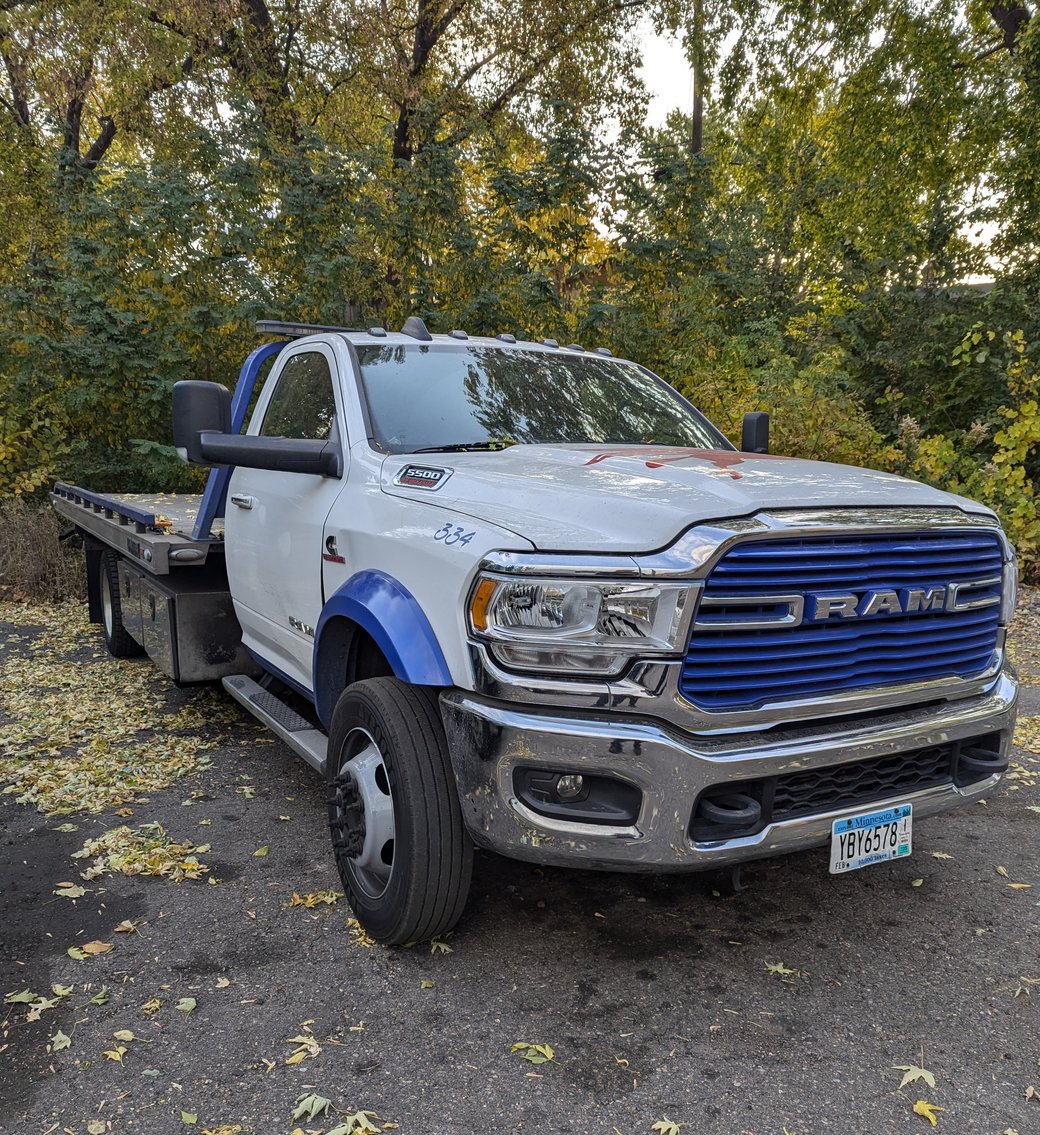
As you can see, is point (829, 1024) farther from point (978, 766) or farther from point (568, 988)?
point (978, 766)

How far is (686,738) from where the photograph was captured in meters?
2.47

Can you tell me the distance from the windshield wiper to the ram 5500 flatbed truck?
0.05 feet

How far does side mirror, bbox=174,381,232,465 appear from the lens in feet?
11.7

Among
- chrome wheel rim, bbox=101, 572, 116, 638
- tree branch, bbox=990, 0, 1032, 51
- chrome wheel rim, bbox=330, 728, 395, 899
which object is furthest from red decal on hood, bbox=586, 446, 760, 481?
tree branch, bbox=990, 0, 1032, 51

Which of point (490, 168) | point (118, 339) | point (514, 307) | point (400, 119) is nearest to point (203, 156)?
point (118, 339)

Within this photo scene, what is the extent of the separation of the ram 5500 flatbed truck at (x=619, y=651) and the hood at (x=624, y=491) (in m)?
0.01

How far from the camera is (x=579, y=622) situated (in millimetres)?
2475

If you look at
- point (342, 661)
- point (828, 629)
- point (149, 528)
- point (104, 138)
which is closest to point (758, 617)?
point (828, 629)

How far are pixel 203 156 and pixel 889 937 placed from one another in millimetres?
10012

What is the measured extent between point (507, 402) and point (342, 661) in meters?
1.34

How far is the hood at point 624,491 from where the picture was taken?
8.35 feet

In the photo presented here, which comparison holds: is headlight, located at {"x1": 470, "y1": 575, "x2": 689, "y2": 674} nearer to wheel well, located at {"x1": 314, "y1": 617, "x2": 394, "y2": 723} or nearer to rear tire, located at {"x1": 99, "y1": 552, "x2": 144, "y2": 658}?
wheel well, located at {"x1": 314, "y1": 617, "x2": 394, "y2": 723}

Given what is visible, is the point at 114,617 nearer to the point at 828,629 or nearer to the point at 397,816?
the point at 397,816

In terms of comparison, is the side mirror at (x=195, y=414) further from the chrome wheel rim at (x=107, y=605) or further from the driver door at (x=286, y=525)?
the chrome wheel rim at (x=107, y=605)
